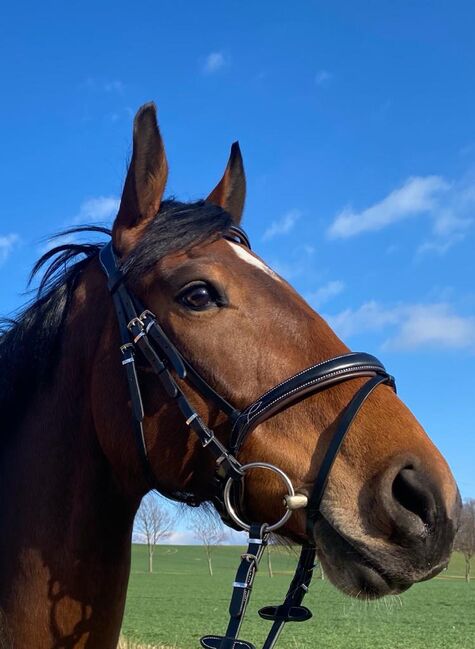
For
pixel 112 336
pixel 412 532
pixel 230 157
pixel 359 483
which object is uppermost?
pixel 230 157

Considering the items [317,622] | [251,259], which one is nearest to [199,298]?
[251,259]

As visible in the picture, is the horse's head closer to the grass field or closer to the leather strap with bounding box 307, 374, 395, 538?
the leather strap with bounding box 307, 374, 395, 538

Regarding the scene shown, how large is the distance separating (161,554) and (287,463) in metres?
122

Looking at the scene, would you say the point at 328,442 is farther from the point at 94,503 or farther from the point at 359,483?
the point at 94,503

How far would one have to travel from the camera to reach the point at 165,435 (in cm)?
303

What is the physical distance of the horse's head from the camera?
255cm

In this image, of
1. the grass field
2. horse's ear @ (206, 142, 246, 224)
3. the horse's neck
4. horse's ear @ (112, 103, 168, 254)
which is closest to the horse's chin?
the horse's neck

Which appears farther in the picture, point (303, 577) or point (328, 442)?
point (303, 577)

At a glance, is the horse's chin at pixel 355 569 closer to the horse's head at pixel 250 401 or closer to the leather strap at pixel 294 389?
the horse's head at pixel 250 401

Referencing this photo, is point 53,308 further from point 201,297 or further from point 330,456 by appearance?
point 330,456

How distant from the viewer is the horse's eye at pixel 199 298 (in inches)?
122

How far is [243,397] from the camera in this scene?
2936mm

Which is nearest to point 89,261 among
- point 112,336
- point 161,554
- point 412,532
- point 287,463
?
point 112,336

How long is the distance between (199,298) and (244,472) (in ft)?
2.80
